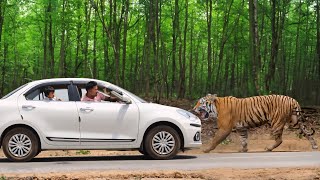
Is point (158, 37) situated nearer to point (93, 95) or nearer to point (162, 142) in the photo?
point (93, 95)

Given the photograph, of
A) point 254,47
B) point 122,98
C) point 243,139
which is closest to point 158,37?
point 254,47

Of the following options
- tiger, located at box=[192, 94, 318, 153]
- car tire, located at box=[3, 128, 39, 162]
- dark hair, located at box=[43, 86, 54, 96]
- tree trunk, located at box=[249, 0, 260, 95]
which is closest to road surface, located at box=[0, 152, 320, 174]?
car tire, located at box=[3, 128, 39, 162]

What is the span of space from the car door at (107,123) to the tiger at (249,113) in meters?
3.60

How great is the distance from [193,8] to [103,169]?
36.8 metres

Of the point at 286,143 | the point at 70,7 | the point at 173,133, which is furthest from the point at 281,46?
the point at 173,133

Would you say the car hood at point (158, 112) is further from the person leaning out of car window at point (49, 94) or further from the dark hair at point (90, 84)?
the person leaning out of car window at point (49, 94)

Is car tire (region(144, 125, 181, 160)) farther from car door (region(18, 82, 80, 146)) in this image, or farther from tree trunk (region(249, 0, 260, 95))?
tree trunk (region(249, 0, 260, 95))

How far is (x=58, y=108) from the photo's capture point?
445 inches

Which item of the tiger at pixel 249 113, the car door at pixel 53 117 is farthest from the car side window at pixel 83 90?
the tiger at pixel 249 113

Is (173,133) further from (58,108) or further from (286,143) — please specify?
(286,143)

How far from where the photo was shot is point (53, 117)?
11242 mm

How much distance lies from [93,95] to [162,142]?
185 cm

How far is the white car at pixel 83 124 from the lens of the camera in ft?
36.3

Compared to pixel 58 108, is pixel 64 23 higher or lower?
higher
